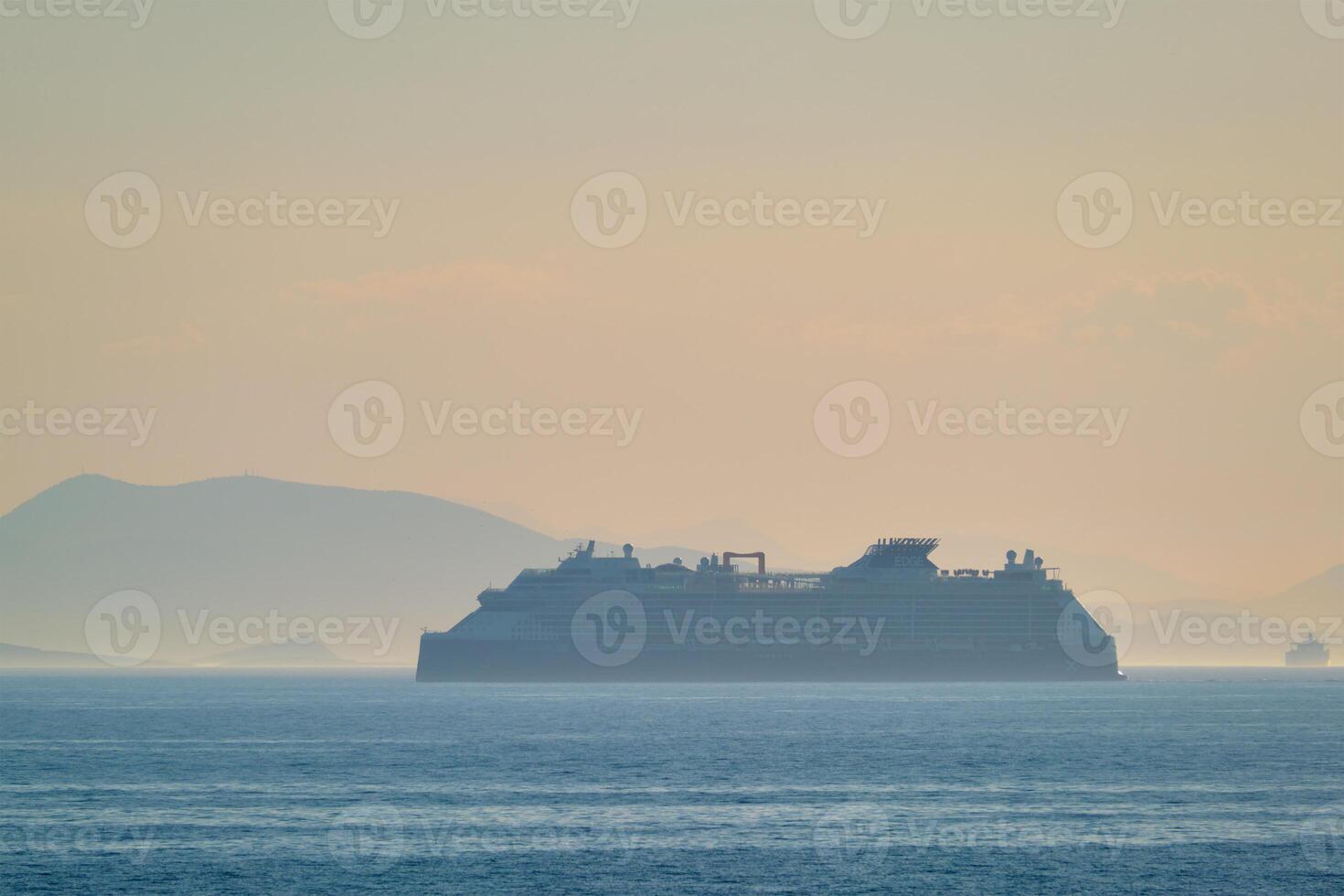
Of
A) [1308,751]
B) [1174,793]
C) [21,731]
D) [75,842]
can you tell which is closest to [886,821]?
[1174,793]

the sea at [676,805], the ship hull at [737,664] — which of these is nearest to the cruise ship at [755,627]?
the ship hull at [737,664]

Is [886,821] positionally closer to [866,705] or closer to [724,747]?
[724,747]

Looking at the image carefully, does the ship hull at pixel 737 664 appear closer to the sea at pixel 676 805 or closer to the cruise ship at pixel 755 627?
the cruise ship at pixel 755 627

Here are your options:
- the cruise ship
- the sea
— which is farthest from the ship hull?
the sea

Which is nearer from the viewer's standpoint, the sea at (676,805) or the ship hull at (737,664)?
the sea at (676,805)

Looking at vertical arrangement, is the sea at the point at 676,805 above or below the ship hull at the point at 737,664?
below

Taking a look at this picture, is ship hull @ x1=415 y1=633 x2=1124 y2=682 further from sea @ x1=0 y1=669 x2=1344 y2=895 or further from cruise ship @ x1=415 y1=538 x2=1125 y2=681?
sea @ x1=0 y1=669 x2=1344 y2=895
